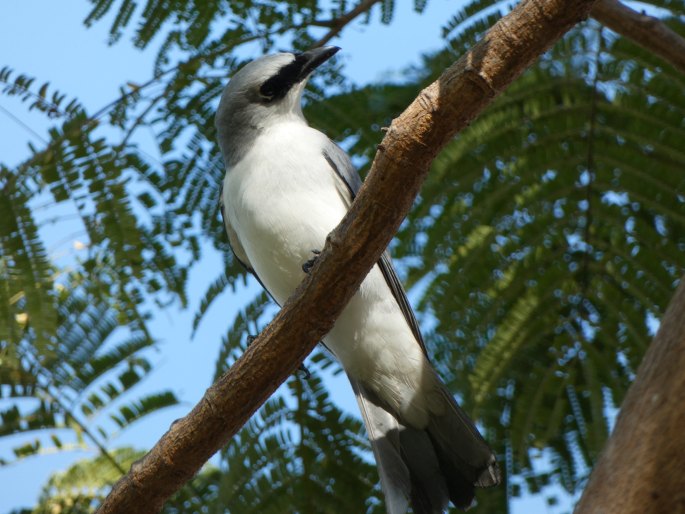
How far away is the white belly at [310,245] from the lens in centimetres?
524

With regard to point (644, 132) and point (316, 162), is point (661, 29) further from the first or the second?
point (316, 162)

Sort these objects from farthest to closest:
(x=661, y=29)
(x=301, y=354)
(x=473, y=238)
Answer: (x=473, y=238)
(x=661, y=29)
(x=301, y=354)

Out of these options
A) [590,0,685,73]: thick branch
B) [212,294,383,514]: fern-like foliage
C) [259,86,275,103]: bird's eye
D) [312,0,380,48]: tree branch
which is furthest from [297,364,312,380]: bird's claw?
[590,0,685,73]: thick branch

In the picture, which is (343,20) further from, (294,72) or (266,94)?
(266,94)

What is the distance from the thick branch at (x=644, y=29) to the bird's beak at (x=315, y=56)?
1540mm

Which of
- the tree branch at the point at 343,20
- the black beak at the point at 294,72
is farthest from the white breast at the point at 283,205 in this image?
the tree branch at the point at 343,20

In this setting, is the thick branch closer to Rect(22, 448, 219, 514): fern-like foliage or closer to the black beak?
the black beak

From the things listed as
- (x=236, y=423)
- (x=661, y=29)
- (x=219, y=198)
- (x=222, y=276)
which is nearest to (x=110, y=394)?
(x=222, y=276)

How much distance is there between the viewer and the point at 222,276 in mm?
5867

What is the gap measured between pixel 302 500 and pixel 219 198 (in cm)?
187

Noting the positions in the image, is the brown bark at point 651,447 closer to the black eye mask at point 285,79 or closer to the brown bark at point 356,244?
the brown bark at point 356,244

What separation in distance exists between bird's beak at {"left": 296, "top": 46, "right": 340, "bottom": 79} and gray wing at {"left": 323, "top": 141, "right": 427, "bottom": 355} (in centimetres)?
57

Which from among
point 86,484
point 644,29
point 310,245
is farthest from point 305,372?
point 644,29

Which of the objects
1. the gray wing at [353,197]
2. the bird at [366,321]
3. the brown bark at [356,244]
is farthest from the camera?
the gray wing at [353,197]
